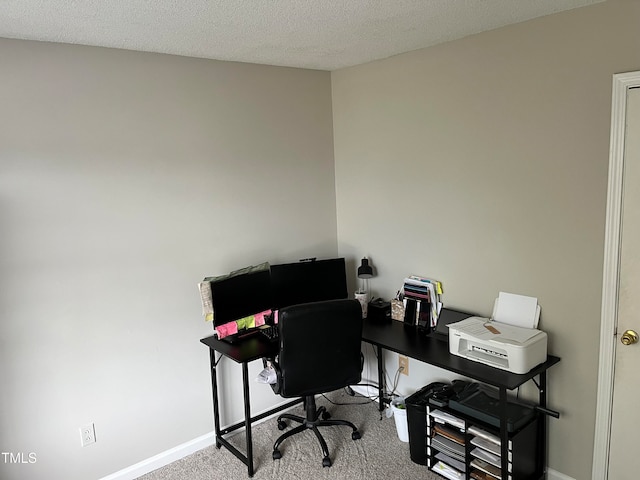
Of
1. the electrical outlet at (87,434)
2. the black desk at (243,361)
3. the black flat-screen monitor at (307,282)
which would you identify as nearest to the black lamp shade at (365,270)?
the black flat-screen monitor at (307,282)

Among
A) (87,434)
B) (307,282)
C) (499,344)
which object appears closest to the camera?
(499,344)

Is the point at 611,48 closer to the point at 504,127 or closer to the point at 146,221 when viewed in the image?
the point at 504,127

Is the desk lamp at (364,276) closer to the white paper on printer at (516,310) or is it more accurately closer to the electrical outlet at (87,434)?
the white paper on printer at (516,310)

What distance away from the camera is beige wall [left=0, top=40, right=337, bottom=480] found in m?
2.42

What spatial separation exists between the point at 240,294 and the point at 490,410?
1545mm

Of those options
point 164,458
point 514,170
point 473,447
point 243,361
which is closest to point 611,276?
point 514,170

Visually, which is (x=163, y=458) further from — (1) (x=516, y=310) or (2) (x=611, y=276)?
(2) (x=611, y=276)

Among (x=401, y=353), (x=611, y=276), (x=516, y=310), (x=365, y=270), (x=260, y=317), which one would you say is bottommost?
(x=401, y=353)

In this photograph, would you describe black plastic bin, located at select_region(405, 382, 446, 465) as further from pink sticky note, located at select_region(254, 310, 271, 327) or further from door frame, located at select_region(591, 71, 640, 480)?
pink sticky note, located at select_region(254, 310, 271, 327)

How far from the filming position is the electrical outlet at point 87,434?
2672mm

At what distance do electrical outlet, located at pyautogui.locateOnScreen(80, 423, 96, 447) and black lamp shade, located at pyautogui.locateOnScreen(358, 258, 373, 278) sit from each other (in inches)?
73.7

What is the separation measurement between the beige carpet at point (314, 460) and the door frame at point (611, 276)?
87cm

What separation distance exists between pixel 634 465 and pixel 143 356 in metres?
2.58

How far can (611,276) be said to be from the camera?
89.3 inches
